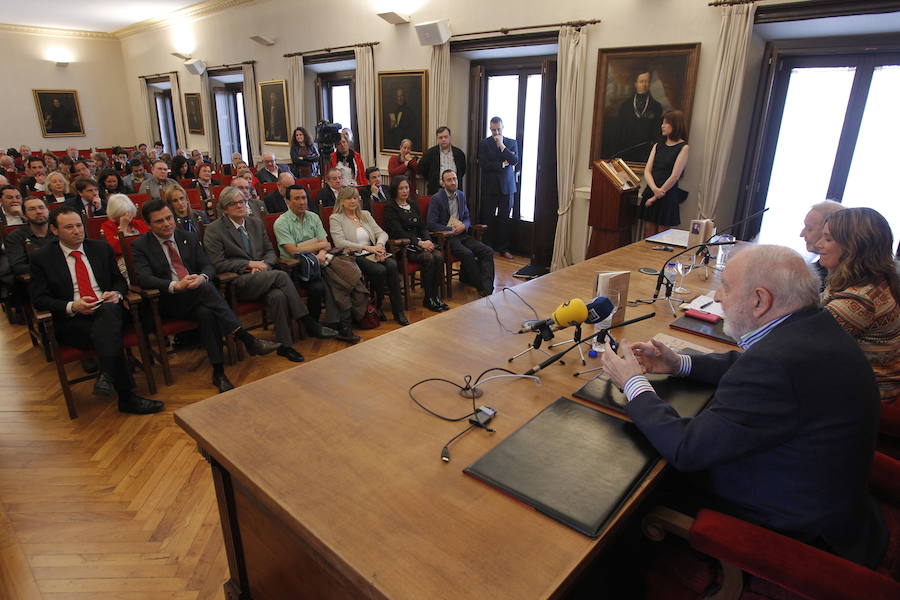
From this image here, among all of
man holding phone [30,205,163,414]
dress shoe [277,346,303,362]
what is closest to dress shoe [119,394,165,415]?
man holding phone [30,205,163,414]

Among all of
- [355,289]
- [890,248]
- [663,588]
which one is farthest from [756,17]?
[663,588]

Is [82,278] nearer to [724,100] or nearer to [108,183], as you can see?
[108,183]

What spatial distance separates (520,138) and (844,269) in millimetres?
4851

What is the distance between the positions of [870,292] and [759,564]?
1.32 metres

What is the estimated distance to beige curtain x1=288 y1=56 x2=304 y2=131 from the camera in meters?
8.16

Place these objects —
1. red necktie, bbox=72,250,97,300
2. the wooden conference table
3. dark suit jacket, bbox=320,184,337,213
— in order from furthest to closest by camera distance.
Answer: dark suit jacket, bbox=320,184,337,213
red necktie, bbox=72,250,97,300
the wooden conference table

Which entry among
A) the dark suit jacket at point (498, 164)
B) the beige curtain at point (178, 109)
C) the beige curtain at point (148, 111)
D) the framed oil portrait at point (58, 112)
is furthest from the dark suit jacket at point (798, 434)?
the framed oil portrait at point (58, 112)

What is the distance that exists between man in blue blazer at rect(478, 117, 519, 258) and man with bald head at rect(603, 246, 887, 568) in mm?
5090

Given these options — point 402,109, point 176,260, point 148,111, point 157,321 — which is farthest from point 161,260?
point 148,111

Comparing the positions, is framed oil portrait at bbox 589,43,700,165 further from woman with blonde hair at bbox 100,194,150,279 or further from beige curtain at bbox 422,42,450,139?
woman with blonde hair at bbox 100,194,150,279

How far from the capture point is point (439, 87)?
6.46 m

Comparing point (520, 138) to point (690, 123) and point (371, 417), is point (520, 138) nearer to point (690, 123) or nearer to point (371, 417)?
point (690, 123)

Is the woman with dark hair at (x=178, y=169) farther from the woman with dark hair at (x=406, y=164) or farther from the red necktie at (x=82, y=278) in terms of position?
the red necktie at (x=82, y=278)

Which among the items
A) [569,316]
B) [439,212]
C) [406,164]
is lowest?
[439,212]
